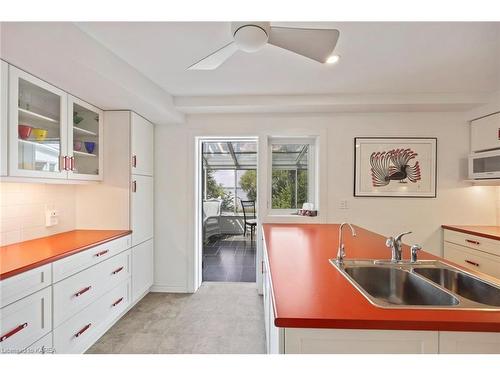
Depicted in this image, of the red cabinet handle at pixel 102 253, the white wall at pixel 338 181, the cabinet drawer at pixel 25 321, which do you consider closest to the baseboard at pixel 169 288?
the white wall at pixel 338 181

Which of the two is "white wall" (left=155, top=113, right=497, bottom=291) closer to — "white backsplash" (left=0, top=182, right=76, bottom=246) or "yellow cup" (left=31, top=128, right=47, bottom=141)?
"white backsplash" (left=0, top=182, right=76, bottom=246)

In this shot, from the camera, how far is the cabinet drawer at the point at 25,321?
1349mm

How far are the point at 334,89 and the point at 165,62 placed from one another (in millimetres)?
1602

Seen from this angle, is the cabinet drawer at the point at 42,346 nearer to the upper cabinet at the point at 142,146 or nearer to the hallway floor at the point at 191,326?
the hallway floor at the point at 191,326

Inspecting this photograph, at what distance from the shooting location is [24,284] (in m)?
Result: 1.44

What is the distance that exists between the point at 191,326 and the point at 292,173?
2.03 m

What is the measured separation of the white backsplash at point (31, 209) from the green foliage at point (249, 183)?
436cm

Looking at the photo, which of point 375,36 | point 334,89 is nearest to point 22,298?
point 375,36

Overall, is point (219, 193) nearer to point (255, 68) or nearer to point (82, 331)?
point (255, 68)

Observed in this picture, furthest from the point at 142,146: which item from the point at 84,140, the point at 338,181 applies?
the point at 338,181

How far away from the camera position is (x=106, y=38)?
168 cm

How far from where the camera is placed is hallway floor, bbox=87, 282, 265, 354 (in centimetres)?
208

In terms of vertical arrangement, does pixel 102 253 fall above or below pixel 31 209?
Answer: below
